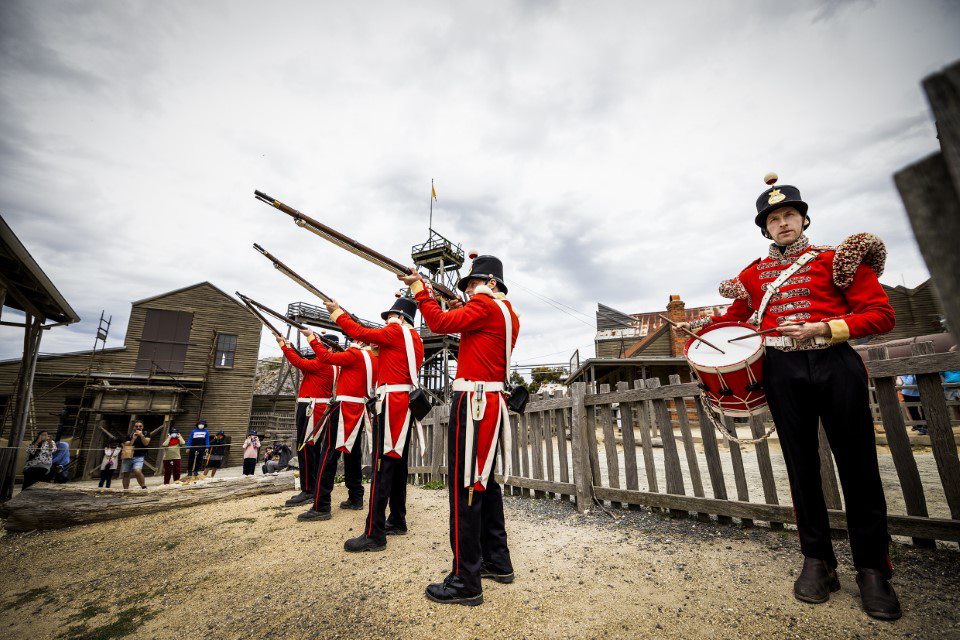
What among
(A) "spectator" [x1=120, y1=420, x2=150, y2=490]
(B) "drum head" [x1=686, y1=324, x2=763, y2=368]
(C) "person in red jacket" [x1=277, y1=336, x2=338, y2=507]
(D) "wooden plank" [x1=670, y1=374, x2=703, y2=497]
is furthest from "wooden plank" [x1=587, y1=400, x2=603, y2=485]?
(A) "spectator" [x1=120, y1=420, x2=150, y2=490]

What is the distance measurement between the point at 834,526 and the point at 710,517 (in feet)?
2.76

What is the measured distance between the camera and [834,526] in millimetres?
2779

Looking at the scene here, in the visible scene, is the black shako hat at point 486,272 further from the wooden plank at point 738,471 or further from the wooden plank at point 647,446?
the wooden plank at point 738,471

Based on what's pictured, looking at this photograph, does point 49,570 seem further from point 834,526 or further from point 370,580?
point 834,526

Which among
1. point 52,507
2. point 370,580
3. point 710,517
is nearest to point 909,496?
point 710,517

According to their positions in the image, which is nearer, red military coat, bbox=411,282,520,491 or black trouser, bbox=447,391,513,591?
black trouser, bbox=447,391,513,591

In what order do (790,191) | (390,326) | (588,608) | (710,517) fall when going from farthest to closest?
(390,326) < (710,517) < (790,191) < (588,608)

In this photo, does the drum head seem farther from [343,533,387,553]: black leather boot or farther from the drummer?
[343,533,387,553]: black leather boot

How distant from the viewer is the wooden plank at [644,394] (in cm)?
356

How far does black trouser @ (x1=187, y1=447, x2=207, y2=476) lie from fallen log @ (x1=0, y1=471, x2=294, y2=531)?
7.96 m

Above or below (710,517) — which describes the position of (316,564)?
below

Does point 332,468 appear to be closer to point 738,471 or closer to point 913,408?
point 738,471

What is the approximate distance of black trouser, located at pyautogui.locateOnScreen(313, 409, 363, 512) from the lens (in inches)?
181

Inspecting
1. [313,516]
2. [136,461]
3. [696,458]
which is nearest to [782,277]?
[696,458]
